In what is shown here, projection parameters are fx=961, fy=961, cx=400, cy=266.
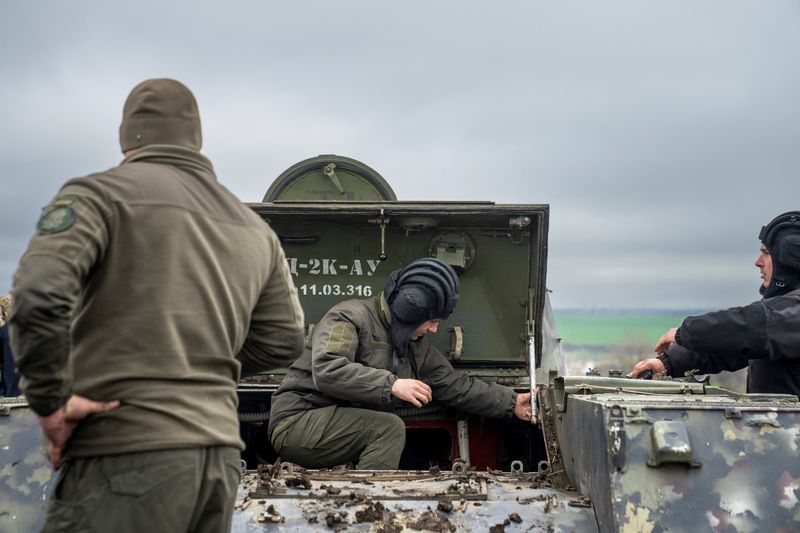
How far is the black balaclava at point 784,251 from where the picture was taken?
528cm

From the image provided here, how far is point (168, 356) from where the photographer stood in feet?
8.29

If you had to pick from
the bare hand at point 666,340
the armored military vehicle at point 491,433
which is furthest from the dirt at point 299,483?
the bare hand at point 666,340

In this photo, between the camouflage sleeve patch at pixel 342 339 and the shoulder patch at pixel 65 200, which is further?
the camouflage sleeve patch at pixel 342 339

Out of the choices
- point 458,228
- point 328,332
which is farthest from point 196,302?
point 458,228

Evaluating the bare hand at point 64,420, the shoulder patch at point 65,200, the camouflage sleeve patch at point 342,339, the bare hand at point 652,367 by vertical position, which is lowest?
the bare hand at point 64,420

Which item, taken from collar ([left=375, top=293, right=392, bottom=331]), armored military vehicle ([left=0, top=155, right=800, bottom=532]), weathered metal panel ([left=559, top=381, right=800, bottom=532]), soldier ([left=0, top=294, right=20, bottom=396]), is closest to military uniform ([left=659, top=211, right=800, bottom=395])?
armored military vehicle ([left=0, top=155, right=800, bottom=532])

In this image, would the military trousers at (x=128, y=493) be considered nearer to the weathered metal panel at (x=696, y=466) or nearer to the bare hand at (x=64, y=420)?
the bare hand at (x=64, y=420)

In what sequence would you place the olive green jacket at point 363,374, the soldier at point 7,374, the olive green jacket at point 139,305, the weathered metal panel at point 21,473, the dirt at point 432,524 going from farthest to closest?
the soldier at point 7,374
the olive green jacket at point 363,374
the weathered metal panel at point 21,473
the dirt at point 432,524
the olive green jacket at point 139,305

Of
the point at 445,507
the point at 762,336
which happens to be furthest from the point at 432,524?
the point at 762,336

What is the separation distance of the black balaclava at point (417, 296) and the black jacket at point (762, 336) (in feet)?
4.15

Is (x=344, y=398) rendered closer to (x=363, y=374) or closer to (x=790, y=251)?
(x=363, y=374)

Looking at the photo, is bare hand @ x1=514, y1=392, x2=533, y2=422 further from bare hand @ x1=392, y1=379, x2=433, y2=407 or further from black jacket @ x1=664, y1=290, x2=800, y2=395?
black jacket @ x1=664, y1=290, x2=800, y2=395

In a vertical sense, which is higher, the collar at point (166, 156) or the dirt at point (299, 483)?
the collar at point (166, 156)

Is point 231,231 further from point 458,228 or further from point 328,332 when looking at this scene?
point 458,228
